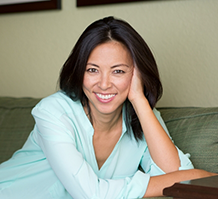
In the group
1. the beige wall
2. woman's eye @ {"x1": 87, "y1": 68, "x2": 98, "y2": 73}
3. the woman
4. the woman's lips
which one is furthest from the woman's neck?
the beige wall

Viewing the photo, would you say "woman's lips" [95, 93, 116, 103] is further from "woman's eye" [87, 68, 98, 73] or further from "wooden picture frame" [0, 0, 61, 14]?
"wooden picture frame" [0, 0, 61, 14]

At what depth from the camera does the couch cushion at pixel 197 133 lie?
1443 millimetres

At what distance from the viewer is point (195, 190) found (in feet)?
2.57

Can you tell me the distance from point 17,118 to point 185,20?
A: 1157 mm

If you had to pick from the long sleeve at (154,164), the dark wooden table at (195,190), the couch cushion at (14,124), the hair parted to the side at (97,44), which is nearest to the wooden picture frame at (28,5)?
the couch cushion at (14,124)

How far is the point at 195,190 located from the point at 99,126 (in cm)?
85

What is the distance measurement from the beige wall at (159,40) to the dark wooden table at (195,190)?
3.84 ft

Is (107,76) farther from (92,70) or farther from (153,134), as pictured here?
(153,134)

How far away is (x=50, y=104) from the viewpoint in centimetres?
141

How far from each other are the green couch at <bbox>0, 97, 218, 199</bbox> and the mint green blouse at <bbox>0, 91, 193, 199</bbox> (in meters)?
0.10

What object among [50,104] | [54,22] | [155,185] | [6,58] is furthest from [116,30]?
[6,58]

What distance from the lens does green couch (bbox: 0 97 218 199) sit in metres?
1.46

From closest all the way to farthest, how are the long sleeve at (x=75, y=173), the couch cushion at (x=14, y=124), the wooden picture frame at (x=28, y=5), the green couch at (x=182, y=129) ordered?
the long sleeve at (x=75, y=173) → the green couch at (x=182, y=129) → the couch cushion at (x=14, y=124) → the wooden picture frame at (x=28, y=5)

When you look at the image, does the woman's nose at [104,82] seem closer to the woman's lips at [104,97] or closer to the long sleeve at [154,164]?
the woman's lips at [104,97]
